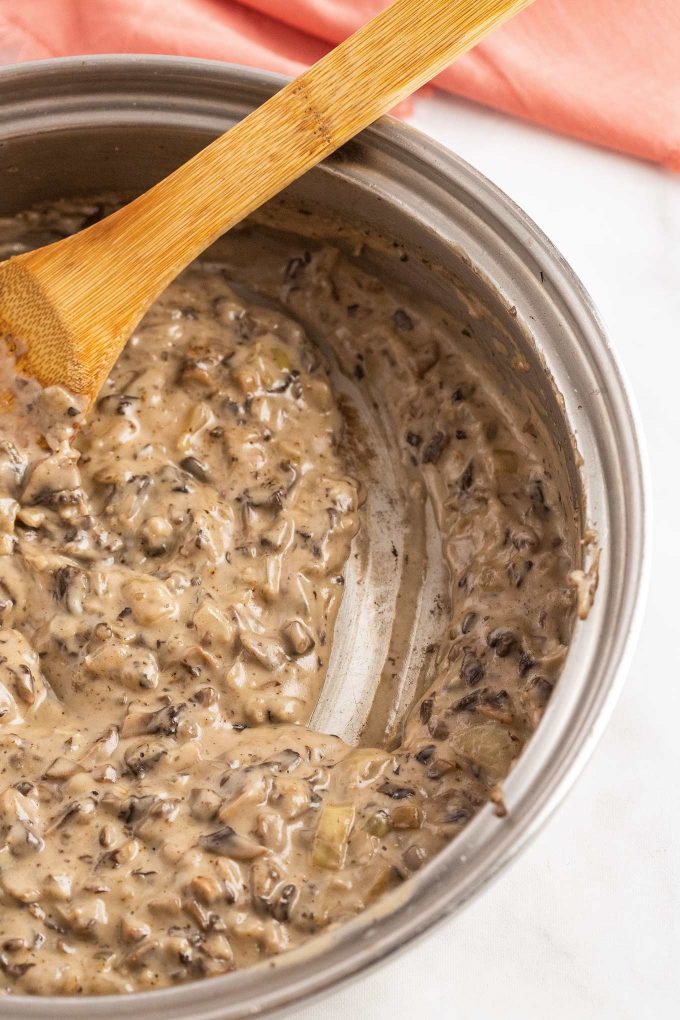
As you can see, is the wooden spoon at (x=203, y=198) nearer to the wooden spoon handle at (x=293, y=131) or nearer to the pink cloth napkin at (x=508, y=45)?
the wooden spoon handle at (x=293, y=131)

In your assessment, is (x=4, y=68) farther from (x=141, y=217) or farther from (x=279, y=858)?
(x=279, y=858)

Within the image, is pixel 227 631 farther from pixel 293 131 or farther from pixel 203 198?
pixel 293 131

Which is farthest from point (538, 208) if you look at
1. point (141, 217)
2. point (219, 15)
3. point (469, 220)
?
point (141, 217)

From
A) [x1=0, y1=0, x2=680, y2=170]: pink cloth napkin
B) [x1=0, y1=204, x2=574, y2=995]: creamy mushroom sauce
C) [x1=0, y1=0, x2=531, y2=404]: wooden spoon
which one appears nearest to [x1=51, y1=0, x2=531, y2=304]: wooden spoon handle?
[x1=0, y1=0, x2=531, y2=404]: wooden spoon

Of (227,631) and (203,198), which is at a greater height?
(203,198)

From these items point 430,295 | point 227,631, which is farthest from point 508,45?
point 227,631

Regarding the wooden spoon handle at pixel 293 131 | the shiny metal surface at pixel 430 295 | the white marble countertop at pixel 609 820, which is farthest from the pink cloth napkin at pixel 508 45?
the wooden spoon handle at pixel 293 131
